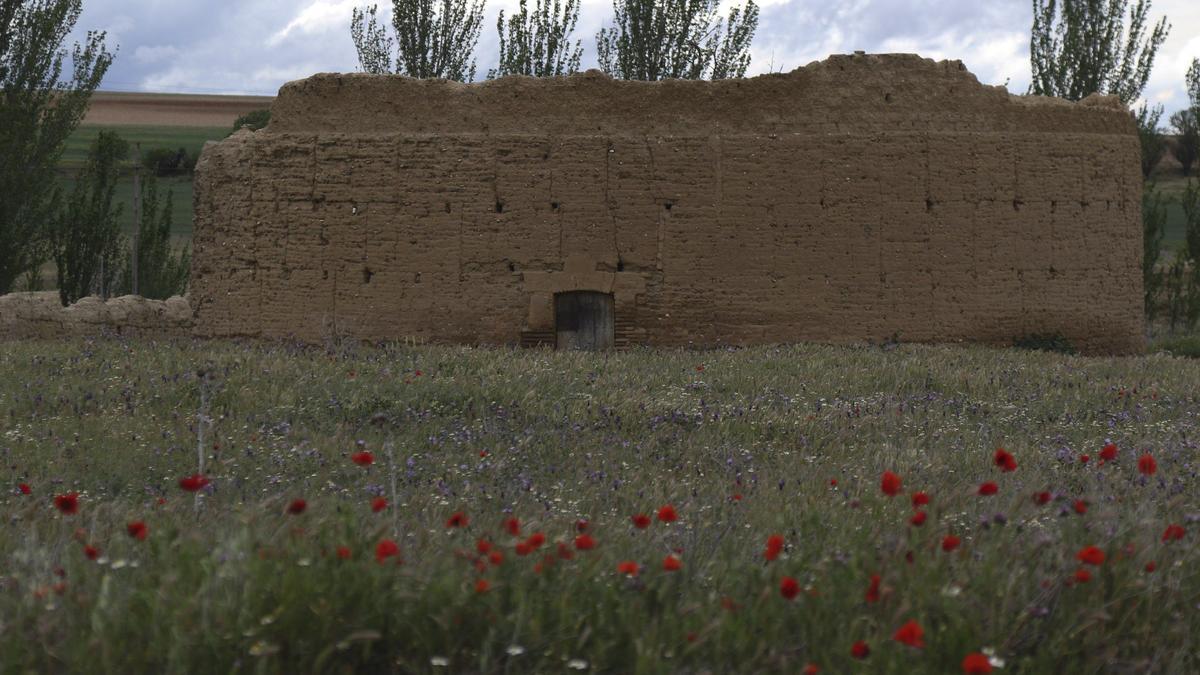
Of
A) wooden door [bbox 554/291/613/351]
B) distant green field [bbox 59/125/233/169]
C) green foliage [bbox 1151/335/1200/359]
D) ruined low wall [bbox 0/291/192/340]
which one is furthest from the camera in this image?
distant green field [bbox 59/125/233/169]

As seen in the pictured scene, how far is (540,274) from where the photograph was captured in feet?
41.0

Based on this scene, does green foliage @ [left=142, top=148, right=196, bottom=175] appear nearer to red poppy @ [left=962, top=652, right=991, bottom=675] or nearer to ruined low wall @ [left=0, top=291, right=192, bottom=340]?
ruined low wall @ [left=0, top=291, right=192, bottom=340]

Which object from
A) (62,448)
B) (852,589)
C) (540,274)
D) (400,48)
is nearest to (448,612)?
(852,589)

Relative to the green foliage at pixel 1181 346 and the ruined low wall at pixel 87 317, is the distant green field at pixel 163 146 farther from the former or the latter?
the green foliage at pixel 1181 346

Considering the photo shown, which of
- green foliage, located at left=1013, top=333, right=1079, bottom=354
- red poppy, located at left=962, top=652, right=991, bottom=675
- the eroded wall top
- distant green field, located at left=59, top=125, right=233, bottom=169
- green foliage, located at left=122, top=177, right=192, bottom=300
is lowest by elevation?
green foliage, located at left=1013, top=333, right=1079, bottom=354

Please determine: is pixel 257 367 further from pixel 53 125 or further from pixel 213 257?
pixel 53 125

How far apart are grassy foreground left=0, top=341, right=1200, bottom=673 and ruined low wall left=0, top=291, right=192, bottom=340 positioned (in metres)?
4.24

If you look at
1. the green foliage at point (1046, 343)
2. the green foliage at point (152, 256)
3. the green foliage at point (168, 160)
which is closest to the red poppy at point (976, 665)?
the green foliage at point (1046, 343)

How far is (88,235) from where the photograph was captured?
66.6 feet

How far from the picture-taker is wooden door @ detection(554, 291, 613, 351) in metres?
12.7

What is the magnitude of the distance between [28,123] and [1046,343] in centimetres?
1574

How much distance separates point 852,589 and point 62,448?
450cm

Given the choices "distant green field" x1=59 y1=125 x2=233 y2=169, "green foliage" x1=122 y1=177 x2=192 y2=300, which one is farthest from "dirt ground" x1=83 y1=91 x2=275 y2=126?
"green foliage" x1=122 y1=177 x2=192 y2=300

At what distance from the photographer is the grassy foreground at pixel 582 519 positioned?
2799 mm
